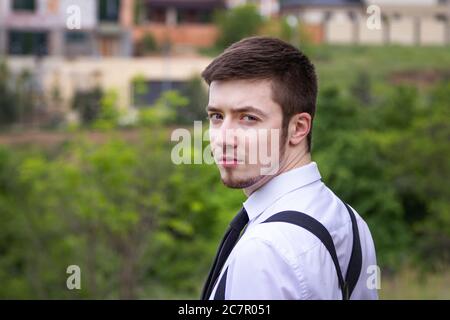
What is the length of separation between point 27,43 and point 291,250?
43.3 metres

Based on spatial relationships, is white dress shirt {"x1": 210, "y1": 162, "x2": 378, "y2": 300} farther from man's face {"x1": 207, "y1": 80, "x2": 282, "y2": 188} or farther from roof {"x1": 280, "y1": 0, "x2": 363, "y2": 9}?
roof {"x1": 280, "y1": 0, "x2": 363, "y2": 9}

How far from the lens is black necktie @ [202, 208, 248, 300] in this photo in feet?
6.05

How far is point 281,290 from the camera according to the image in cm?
164

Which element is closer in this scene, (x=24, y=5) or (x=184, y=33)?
(x=24, y=5)

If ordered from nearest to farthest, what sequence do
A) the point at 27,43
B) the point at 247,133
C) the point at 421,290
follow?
the point at 247,133 < the point at 421,290 < the point at 27,43

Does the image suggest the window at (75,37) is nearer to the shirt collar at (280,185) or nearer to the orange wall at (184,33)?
the orange wall at (184,33)

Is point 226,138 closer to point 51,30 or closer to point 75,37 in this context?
point 51,30

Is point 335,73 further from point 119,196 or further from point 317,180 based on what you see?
point 317,180

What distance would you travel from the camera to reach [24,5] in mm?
42438

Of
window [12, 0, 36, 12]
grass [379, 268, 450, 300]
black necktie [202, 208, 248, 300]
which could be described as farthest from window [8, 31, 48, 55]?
black necktie [202, 208, 248, 300]

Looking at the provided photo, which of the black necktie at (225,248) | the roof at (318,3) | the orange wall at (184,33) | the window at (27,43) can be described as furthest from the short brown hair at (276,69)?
the orange wall at (184,33)

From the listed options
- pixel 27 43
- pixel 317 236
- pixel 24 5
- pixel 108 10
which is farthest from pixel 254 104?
pixel 27 43

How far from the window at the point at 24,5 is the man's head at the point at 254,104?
4146 cm
